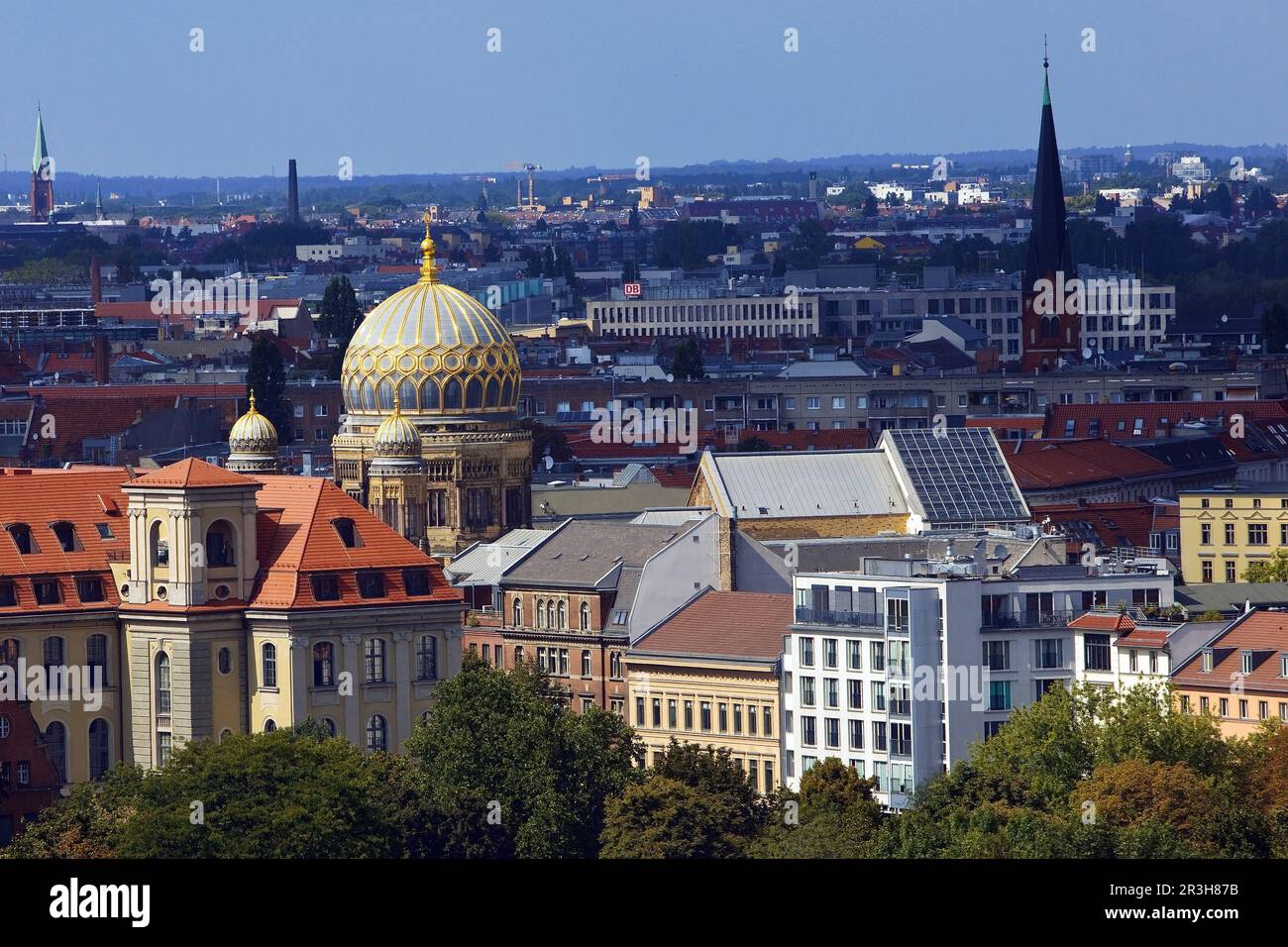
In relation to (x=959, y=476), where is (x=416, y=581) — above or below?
above

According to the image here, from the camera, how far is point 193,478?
2916 inches

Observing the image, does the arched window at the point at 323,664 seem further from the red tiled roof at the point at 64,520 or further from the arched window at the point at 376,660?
the red tiled roof at the point at 64,520

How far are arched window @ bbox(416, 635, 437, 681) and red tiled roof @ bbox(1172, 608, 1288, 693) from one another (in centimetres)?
1518

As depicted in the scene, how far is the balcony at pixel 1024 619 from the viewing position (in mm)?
71250

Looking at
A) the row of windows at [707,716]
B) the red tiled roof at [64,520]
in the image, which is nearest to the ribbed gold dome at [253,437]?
the red tiled roof at [64,520]

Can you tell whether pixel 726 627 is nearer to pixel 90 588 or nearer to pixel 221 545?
pixel 221 545

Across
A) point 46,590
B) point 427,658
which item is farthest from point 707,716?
point 46,590

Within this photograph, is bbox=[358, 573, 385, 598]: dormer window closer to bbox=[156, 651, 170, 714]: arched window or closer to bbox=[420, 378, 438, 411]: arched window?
bbox=[156, 651, 170, 714]: arched window

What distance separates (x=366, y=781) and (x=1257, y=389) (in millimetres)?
126933

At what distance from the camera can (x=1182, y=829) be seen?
53.9m

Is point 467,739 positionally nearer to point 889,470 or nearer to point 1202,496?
point 889,470

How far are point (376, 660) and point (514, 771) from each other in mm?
10753

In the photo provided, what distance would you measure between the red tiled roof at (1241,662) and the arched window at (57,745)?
20732mm
